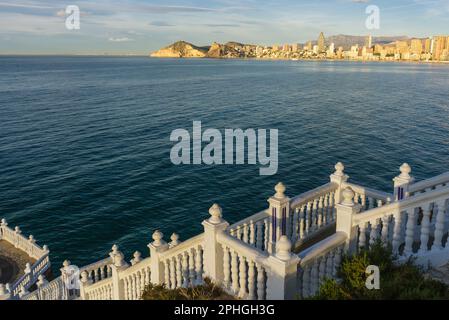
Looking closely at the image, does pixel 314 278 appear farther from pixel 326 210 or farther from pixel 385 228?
pixel 326 210

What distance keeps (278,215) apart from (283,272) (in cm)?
353

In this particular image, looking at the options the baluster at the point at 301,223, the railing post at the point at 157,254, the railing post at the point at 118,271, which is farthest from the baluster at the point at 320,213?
the railing post at the point at 118,271

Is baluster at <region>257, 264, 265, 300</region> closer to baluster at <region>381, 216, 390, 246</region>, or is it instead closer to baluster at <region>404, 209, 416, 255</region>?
baluster at <region>381, 216, 390, 246</region>

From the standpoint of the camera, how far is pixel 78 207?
29.0 meters

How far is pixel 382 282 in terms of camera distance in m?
6.75

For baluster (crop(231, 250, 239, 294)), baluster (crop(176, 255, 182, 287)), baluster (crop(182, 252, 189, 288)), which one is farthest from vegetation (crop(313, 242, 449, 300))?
baluster (crop(176, 255, 182, 287))

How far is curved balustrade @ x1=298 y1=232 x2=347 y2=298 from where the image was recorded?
7.62 m

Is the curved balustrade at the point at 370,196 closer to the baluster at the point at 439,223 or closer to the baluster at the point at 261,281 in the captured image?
the baluster at the point at 439,223

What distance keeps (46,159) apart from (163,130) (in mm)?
17406

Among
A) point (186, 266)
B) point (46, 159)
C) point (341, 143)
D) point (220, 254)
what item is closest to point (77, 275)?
point (186, 266)

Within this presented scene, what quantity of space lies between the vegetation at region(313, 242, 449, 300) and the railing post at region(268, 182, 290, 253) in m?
2.85

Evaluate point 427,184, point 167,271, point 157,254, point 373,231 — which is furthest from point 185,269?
point 427,184

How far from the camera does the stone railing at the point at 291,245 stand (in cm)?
757
